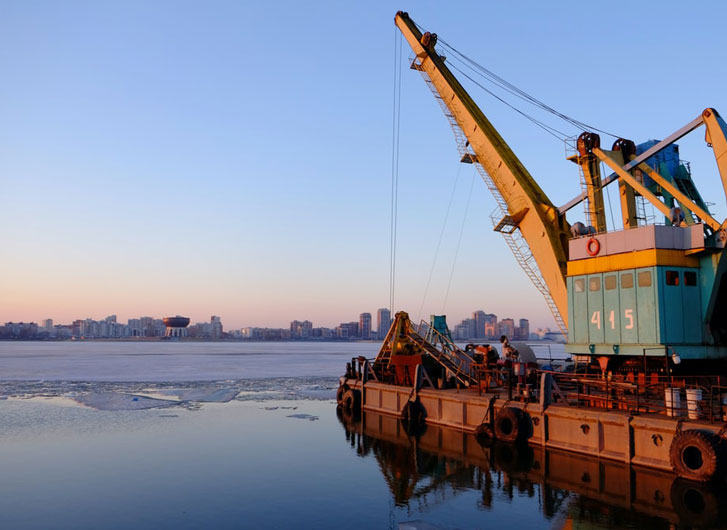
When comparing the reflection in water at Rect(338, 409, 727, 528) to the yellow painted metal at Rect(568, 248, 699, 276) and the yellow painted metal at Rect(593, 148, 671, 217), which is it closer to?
the yellow painted metal at Rect(568, 248, 699, 276)

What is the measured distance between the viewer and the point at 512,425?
80.0 feet

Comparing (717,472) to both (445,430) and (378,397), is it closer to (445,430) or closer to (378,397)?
(445,430)

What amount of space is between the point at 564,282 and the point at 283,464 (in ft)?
60.9

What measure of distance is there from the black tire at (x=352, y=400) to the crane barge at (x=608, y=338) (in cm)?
15

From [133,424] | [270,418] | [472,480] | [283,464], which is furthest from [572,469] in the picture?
[133,424]

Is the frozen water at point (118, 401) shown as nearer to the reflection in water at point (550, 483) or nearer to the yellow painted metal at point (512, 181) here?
the reflection in water at point (550, 483)

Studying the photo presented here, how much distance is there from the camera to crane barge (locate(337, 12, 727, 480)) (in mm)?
20453

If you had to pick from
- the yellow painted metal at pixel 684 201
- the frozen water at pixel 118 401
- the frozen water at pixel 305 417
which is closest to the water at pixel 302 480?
the frozen water at pixel 305 417

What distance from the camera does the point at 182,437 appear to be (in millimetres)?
30062

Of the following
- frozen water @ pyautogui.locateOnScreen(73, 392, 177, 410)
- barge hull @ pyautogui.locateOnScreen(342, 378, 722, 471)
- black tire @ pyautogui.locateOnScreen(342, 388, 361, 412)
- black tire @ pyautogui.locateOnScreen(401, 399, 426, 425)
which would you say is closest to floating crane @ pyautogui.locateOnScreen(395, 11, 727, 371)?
A: barge hull @ pyautogui.locateOnScreen(342, 378, 722, 471)

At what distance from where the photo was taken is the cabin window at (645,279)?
24188mm

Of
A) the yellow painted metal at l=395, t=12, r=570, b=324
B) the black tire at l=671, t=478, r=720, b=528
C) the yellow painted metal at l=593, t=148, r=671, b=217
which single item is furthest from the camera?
the yellow painted metal at l=395, t=12, r=570, b=324

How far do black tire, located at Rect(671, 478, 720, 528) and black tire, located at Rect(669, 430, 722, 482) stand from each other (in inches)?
14.7

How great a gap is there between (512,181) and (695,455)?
20644 mm
